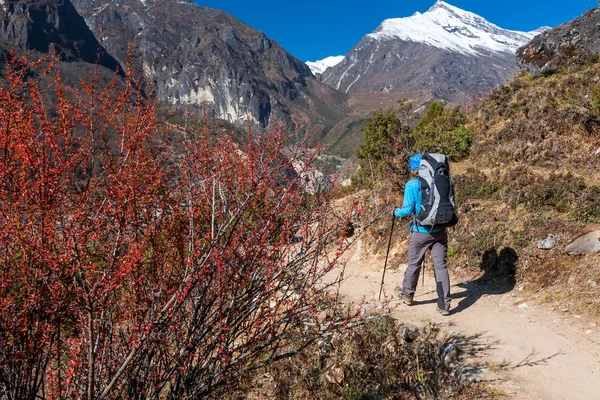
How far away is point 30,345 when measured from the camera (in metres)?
2.79

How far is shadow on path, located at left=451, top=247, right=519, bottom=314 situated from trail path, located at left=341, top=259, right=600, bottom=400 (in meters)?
0.02

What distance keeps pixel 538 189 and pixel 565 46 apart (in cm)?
891

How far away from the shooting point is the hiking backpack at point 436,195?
5418 millimetres

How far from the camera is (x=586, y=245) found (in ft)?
20.1

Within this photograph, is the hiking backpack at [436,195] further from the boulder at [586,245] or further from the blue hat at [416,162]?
the boulder at [586,245]

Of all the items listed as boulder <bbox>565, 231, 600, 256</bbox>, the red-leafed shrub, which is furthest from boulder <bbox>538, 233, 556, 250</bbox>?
the red-leafed shrub

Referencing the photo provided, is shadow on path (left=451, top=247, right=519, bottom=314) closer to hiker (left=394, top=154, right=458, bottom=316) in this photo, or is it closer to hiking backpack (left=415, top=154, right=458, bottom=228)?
hiker (left=394, top=154, right=458, bottom=316)

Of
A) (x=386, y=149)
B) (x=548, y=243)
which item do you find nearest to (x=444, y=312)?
(x=548, y=243)

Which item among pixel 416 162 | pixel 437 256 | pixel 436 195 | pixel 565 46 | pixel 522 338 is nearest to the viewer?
pixel 522 338

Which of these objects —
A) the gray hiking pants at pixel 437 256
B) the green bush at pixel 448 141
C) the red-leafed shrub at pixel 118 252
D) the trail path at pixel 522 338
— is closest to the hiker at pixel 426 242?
the gray hiking pants at pixel 437 256

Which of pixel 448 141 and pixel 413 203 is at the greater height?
pixel 448 141

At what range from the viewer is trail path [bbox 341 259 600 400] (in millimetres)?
3719

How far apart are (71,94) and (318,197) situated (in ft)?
9.21

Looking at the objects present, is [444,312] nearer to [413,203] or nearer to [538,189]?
[413,203]
